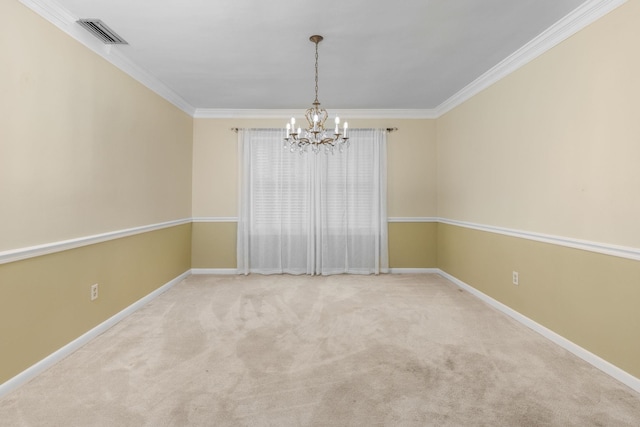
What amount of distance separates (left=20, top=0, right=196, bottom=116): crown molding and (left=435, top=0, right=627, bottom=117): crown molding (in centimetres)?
356

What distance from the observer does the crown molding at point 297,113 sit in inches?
197

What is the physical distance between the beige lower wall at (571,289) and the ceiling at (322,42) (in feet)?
5.96

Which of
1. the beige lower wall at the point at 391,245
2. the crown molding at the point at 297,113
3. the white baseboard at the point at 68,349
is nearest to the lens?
the white baseboard at the point at 68,349

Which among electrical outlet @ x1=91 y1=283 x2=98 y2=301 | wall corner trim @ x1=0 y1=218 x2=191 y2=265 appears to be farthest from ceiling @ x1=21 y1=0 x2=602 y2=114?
electrical outlet @ x1=91 y1=283 x2=98 y2=301

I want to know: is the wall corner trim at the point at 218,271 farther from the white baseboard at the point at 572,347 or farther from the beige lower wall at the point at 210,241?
the white baseboard at the point at 572,347

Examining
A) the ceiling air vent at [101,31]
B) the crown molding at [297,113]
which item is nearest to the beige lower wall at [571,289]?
the crown molding at [297,113]

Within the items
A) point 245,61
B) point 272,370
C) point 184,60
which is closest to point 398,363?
point 272,370

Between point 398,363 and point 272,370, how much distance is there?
2.90 feet

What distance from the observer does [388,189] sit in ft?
16.9

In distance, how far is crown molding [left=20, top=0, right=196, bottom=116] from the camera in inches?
89.6

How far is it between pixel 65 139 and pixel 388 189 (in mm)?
3989

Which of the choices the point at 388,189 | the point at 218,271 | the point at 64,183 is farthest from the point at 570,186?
A: the point at 218,271

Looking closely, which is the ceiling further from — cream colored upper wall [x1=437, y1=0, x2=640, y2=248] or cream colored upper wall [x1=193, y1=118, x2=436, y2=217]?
cream colored upper wall [x1=193, y1=118, x2=436, y2=217]

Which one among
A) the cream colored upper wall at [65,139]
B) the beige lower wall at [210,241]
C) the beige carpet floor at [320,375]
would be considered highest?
the cream colored upper wall at [65,139]
